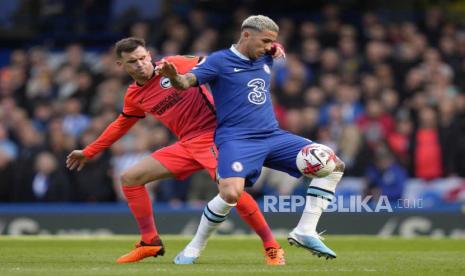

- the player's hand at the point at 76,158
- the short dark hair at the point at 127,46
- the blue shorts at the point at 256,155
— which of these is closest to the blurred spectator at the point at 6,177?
the player's hand at the point at 76,158

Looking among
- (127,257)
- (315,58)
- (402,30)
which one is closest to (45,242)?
(127,257)

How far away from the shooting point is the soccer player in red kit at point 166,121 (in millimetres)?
11711

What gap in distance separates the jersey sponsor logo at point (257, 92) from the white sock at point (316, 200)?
0.93 meters

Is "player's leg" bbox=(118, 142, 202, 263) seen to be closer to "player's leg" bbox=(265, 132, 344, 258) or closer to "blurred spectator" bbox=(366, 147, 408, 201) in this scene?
"player's leg" bbox=(265, 132, 344, 258)

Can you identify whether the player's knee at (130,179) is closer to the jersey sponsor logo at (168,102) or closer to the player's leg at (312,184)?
the jersey sponsor logo at (168,102)

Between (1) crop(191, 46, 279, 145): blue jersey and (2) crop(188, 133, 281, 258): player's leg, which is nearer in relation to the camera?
(1) crop(191, 46, 279, 145): blue jersey

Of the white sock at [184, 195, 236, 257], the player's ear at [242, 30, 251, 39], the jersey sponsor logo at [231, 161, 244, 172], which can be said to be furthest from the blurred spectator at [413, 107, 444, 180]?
the jersey sponsor logo at [231, 161, 244, 172]

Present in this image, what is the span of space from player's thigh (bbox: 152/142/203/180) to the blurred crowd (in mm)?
7255

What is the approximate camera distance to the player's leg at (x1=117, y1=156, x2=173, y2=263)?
1172cm

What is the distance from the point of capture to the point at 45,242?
1584 centimetres

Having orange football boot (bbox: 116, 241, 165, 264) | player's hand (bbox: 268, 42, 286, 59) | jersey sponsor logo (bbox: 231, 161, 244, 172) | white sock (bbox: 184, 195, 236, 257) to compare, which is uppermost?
player's hand (bbox: 268, 42, 286, 59)

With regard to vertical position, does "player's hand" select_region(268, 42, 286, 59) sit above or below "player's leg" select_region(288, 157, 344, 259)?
above

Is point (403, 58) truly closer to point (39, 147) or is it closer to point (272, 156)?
point (39, 147)

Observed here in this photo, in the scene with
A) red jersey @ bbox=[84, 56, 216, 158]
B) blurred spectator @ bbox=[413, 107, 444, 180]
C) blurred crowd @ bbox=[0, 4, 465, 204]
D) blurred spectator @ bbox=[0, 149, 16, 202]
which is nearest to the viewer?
red jersey @ bbox=[84, 56, 216, 158]
